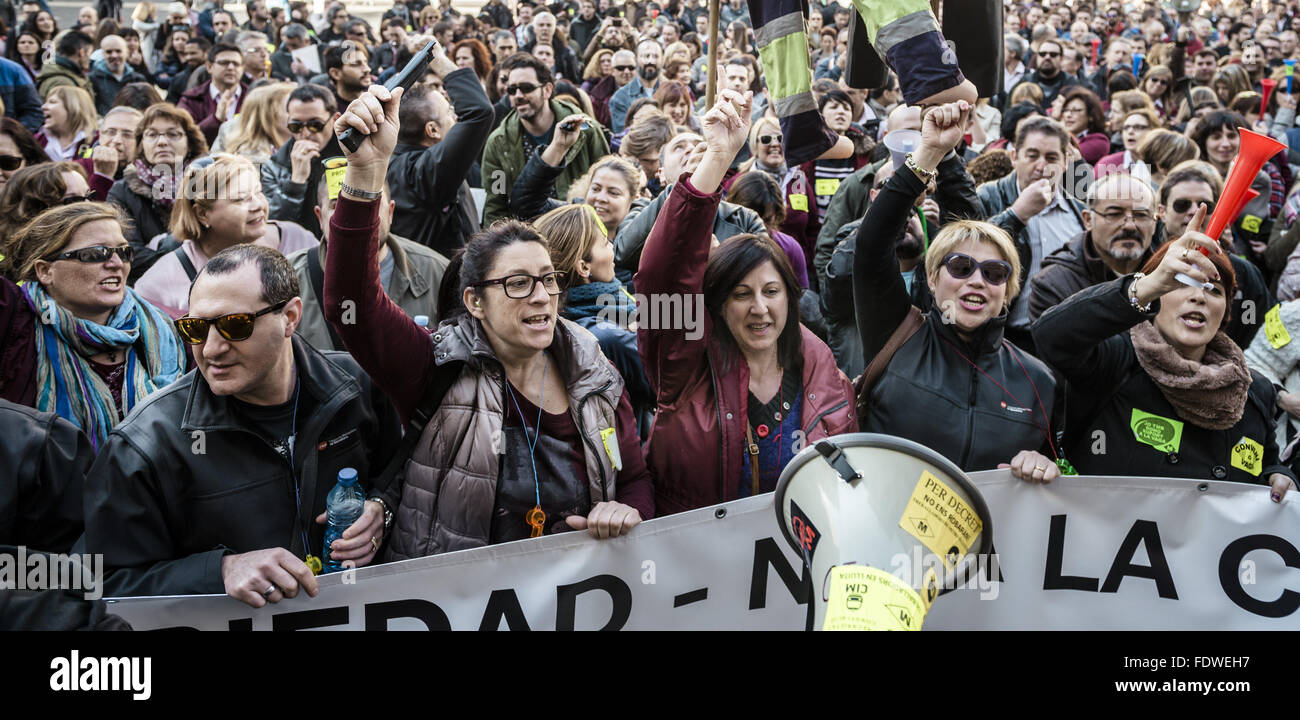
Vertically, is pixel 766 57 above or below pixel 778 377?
above

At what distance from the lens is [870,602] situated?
209 cm

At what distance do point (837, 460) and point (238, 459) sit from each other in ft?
5.45

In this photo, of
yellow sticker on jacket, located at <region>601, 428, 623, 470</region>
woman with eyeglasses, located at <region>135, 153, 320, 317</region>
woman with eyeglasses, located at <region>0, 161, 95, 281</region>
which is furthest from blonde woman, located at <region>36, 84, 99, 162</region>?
yellow sticker on jacket, located at <region>601, 428, 623, 470</region>

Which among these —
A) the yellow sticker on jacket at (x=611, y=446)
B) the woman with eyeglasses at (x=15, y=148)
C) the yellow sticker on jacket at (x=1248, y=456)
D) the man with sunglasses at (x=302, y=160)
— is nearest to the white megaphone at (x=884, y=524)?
the yellow sticker on jacket at (x=611, y=446)

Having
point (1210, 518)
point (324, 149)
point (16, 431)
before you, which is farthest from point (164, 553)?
point (324, 149)

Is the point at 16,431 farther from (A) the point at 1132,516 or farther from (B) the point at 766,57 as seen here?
(A) the point at 1132,516

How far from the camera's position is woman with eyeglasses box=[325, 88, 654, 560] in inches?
120

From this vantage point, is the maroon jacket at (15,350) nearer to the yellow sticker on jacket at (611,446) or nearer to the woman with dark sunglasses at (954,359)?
the yellow sticker on jacket at (611,446)

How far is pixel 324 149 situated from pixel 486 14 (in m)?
→ 10.2

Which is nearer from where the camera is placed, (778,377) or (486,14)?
(778,377)

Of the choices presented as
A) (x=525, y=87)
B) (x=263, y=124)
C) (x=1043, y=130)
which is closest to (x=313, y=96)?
(x=263, y=124)

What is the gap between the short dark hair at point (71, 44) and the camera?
400 inches

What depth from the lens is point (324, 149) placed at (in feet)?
20.4

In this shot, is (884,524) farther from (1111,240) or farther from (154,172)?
(154,172)
